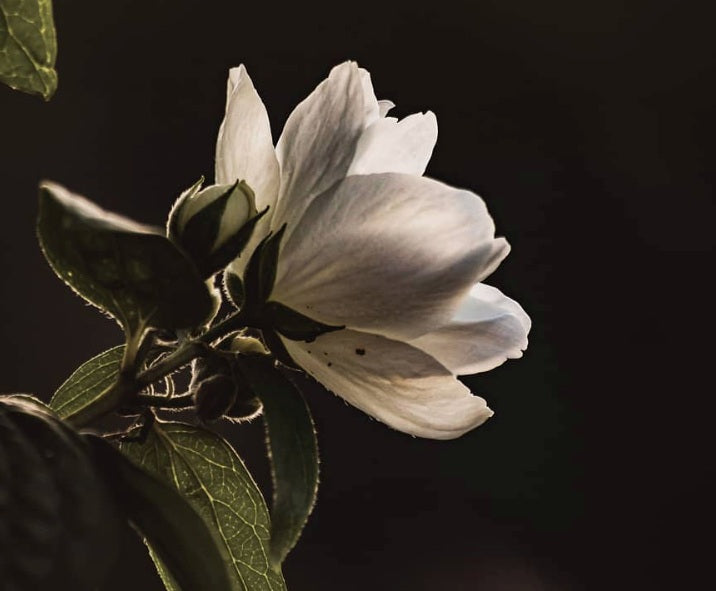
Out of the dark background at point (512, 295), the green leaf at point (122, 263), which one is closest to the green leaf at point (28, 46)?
the green leaf at point (122, 263)

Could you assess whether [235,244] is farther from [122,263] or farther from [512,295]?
[512,295]

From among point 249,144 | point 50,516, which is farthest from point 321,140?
point 50,516

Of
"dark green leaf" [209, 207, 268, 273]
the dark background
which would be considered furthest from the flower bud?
the dark background

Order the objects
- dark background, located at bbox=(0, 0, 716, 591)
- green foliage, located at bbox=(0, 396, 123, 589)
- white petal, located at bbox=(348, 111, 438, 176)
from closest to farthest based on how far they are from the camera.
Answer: green foliage, located at bbox=(0, 396, 123, 589) < white petal, located at bbox=(348, 111, 438, 176) < dark background, located at bbox=(0, 0, 716, 591)

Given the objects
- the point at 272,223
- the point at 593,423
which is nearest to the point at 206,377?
the point at 272,223

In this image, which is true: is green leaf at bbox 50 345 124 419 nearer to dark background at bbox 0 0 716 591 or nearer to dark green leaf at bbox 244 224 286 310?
dark green leaf at bbox 244 224 286 310

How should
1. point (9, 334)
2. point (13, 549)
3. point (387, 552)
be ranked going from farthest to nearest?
1. point (387, 552)
2. point (9, 334)
3. point (13, 549)

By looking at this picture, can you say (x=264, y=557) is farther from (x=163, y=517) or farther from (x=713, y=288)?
(x=713, y=288)
